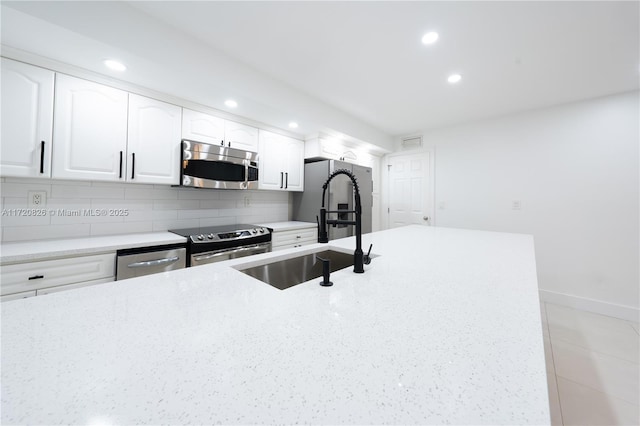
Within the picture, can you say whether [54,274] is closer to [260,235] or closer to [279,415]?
[260,235]

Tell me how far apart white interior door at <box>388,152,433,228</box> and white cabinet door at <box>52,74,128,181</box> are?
12.5ft

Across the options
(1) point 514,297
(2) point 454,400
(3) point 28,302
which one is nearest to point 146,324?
(3) point 28,302

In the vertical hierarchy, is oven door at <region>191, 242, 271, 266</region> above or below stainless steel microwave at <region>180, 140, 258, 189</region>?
below

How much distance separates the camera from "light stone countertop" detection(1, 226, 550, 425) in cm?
35

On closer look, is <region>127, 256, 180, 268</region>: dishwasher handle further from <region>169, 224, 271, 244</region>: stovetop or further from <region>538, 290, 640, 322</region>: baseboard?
<region>538, 290, 640, 322</region>: baseboard

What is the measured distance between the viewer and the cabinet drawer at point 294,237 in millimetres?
2704

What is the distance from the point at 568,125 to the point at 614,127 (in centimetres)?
37

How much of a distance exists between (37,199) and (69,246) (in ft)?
1.89

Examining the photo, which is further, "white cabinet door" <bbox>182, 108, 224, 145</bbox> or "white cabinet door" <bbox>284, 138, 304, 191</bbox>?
"white cabinet door" <bbox>284, 138, 304, 191</bbox>

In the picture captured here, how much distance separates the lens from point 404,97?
2.81m

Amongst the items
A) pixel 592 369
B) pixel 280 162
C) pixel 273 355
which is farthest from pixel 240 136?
pixel 592 369

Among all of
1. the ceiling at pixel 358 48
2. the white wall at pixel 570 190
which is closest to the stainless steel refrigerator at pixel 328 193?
the ceiling at pixel 358 48

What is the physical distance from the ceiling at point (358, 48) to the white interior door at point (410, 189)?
1.34 m

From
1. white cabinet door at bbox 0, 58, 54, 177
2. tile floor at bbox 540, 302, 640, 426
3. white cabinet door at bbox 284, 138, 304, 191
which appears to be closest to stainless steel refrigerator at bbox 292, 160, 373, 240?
white cabinet door at bbox 284, 138, 304, 191
